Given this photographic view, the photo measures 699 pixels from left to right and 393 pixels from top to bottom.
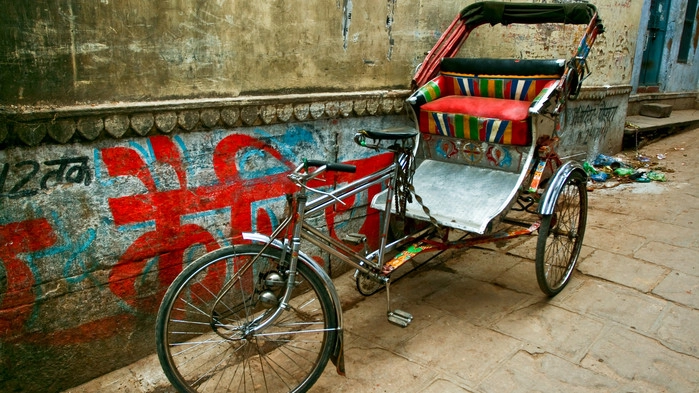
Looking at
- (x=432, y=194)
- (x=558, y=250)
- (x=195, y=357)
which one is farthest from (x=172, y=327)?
(x=558, y=250)

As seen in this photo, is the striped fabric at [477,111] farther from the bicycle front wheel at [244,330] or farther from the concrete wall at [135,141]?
the bicycle front wheel at [244,330]

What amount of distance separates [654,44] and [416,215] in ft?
28.2

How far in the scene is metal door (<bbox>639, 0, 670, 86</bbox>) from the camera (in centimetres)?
930

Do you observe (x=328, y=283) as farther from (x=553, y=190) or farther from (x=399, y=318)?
(x=553, y=190)

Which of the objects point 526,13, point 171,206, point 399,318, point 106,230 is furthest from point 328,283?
point 526,13

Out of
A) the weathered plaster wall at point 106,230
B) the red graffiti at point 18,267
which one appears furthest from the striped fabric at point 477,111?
the red graffiti at point 18,267

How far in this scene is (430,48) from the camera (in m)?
4.29

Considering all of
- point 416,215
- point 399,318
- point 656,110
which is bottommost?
point 399,318

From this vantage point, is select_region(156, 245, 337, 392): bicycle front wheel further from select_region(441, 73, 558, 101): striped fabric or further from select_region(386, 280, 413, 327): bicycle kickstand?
select_region(441, 73, 558, 101): striped fabric

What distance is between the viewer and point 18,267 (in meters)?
2.45

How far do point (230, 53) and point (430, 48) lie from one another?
1919mm

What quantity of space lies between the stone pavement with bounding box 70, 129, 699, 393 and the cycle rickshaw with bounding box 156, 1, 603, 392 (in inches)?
7.8

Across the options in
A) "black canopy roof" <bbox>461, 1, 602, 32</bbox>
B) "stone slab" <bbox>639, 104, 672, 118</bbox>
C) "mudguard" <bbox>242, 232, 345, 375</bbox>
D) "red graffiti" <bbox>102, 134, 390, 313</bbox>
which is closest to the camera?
"mudguard" <bbox>242, 232, 345, 375</bbox>

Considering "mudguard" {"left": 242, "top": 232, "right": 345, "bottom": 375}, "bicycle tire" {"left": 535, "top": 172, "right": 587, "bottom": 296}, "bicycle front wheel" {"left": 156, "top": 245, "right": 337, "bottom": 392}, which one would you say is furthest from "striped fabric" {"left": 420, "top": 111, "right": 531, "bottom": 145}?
"mudguard" {"left": 242, "top": 232, "right": 345, "bottom": 375}
